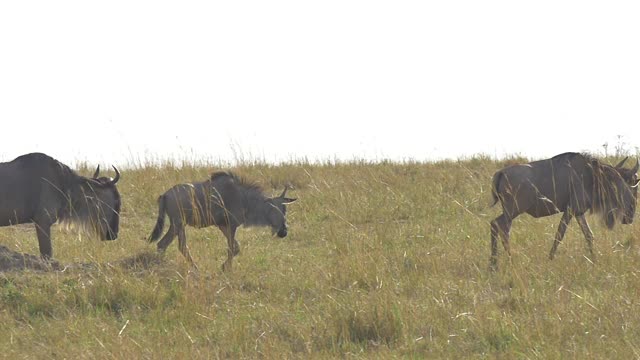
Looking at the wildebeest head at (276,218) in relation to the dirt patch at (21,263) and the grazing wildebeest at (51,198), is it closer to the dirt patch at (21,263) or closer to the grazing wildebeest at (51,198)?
the grazing wildebeest at (51,198)

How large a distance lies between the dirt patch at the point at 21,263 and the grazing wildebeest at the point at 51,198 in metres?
0.67

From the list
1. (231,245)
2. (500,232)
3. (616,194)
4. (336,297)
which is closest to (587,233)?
(616,194)

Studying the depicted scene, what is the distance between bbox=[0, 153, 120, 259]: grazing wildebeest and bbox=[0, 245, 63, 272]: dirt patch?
67cm

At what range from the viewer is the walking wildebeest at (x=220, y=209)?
9.60 m

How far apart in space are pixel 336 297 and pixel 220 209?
2604mm

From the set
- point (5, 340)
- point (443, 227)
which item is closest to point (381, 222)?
point (443, 227)

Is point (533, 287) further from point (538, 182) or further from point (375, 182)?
point (375, 182)

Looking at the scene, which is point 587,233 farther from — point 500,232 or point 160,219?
point 160,219

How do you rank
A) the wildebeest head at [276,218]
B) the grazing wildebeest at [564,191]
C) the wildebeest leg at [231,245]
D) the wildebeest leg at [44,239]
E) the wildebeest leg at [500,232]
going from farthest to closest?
1. the wildebeest head at [276,218]
2. the grazing wildebeest at [564,191]
3. the wildebeest leg at [44,239]
4. the wildebeest leg at [500,232]
5. the wildebeest leg at [231,245]

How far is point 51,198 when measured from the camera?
9.63 meters

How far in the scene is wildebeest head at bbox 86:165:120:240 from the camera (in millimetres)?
9930

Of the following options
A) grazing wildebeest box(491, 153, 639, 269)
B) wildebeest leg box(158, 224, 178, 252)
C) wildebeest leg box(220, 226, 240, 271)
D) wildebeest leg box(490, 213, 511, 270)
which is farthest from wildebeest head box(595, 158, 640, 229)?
wildebeest leg box(158, 224, 178, 252)

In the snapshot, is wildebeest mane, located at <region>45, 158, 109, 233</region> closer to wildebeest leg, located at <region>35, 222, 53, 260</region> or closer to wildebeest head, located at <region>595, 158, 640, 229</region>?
wildebeest leg, located at <region>35, 222, 53, 260</region>

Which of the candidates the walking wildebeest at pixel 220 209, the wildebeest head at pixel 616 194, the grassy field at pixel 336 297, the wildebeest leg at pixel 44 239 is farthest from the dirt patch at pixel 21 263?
the wildebeest head at pixel 616 194
